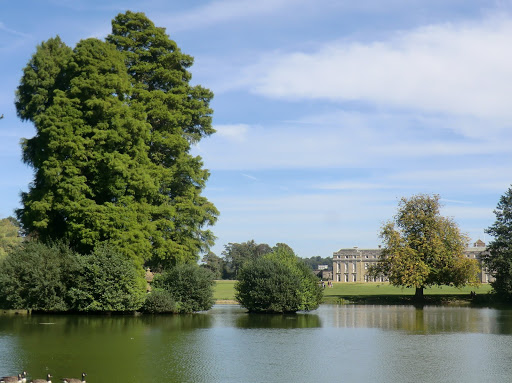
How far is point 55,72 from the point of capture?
43.4m

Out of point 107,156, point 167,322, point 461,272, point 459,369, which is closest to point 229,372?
point 459,369

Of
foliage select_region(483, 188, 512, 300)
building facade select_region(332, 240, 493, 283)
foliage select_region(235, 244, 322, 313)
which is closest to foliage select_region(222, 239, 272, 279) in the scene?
building facade select_region(332, 240, 493, 283)

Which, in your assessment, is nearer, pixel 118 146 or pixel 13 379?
pixel 13 379

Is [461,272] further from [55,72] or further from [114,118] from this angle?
[55,72]

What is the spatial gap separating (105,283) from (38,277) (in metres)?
4.33

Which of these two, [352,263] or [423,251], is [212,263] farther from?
[423,251]

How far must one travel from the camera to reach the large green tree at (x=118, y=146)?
38.8 m

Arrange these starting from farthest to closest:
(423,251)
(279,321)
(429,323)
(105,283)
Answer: (423,251) → (429,323) → (105,283) → (279,321)

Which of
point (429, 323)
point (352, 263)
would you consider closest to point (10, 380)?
point (429, 323)

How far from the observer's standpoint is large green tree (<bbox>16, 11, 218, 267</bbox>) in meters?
38.8

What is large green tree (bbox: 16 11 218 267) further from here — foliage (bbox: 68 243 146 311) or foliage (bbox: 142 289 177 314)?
foliage (bbox: 142 289 177 314)

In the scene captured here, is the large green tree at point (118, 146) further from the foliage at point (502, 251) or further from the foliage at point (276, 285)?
the foliage at point (502, 251)

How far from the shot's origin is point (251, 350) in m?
24.0

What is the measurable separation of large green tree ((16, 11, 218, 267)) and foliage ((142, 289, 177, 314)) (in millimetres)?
2735
